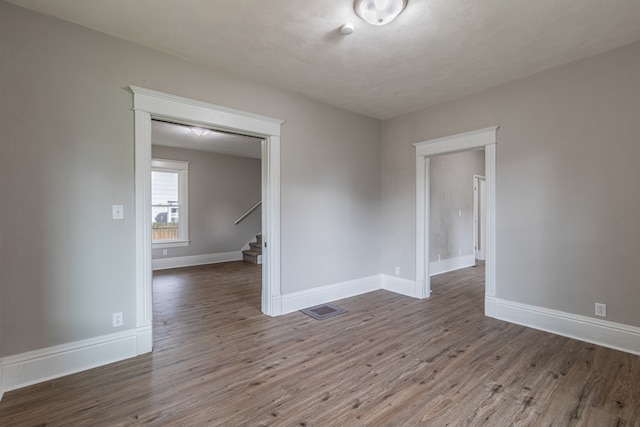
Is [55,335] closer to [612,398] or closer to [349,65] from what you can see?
[349,65]

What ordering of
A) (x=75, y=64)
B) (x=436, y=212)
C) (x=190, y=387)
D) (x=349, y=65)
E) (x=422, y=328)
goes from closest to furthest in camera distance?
(x=190, y=387)
(x=75, y=64)
(x=349, y=65)
(x=422, y=328)
(x=436, y=212)

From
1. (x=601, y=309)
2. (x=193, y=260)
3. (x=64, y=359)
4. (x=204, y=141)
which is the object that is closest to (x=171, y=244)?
(x=193, y=260)

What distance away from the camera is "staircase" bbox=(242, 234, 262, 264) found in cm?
708

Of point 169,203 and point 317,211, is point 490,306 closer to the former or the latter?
point 317,211

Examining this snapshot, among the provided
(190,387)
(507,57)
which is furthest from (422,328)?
(507,57)

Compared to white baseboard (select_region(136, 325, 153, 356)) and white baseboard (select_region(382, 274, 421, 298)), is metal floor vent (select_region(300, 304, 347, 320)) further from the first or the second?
white baseboard (select_region(136, 325, 153, 356))

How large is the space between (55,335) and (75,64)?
2133 millimetres

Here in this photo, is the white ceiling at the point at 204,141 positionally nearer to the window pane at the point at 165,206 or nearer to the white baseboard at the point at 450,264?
the window pane at the point at 165,206

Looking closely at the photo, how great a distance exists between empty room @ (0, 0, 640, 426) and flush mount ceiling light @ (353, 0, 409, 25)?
0.06 feet

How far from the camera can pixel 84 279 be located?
242cm

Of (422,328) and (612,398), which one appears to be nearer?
(612,398)

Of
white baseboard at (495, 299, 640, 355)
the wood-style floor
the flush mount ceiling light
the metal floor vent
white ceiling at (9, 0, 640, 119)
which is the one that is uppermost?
white ceiling at (9, 0, 640, 119)

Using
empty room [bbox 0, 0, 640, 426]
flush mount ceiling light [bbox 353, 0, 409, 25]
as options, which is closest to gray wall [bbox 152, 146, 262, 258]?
empty room [bbox 0, 0, 640, 426]

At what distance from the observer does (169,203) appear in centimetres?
676
